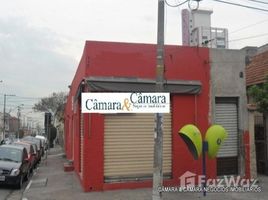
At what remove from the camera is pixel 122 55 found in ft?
45.1

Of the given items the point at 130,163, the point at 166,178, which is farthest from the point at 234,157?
the point at 130,163

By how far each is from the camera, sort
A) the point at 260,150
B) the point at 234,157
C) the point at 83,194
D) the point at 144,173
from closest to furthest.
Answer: the point at 83,194
the point at 144,173
the point at 234,157
the point at 260,150

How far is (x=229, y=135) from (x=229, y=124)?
386 mm

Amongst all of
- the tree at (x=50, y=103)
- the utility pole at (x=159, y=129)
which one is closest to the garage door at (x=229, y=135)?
the utility pole at (x=159, y=129)

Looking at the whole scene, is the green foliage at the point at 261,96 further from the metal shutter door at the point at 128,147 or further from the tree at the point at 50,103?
the tree at the point at 50,103

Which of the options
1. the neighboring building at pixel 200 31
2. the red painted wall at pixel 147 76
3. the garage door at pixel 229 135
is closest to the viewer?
the red painted wall at pixel 147 76

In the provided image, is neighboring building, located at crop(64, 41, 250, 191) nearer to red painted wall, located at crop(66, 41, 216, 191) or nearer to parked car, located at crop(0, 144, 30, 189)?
red painted wall, located at crop(66, 41, 216, 191)

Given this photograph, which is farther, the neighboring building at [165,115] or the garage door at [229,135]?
the garage door at [229,135]

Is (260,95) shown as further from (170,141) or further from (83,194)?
(83,194)

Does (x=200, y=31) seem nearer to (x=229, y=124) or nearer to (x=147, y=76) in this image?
(x=229, y=124)

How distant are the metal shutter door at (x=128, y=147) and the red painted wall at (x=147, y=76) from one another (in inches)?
10.1

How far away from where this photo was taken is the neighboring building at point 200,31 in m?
15.9

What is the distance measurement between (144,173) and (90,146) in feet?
6.50

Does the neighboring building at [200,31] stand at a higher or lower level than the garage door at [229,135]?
→ higher
